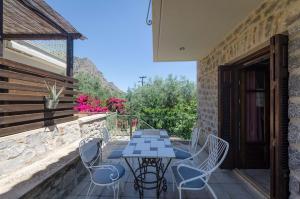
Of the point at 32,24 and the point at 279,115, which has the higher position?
the point at 32,24

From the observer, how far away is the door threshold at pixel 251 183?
3.31 meters

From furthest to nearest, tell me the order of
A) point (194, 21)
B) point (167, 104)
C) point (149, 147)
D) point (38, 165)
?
point (167, 104)
point (194, 21)
point (38, 165)
point (149, 147)

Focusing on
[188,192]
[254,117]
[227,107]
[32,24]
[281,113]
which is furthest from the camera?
[32,24]

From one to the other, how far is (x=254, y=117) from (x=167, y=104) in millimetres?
5009

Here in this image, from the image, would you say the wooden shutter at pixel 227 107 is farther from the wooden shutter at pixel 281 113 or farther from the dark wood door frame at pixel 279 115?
the wooden shutter at pixel 281 113

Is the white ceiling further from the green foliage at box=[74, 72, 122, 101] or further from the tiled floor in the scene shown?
the green foliage at box=[74, 72, 122, 101]

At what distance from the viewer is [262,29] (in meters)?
3.03

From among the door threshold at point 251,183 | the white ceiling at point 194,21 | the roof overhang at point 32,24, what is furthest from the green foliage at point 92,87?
the door threshold at point 251,183

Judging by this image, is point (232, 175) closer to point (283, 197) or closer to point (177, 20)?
point (283, 197)

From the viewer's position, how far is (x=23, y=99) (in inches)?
139

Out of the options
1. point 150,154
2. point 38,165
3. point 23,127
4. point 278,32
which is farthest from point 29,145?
point 278,32

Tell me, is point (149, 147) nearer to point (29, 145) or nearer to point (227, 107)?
point (29, 145)

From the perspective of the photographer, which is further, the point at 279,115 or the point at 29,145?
the point at 29,145

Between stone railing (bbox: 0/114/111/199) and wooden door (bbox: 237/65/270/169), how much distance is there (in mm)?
2925
